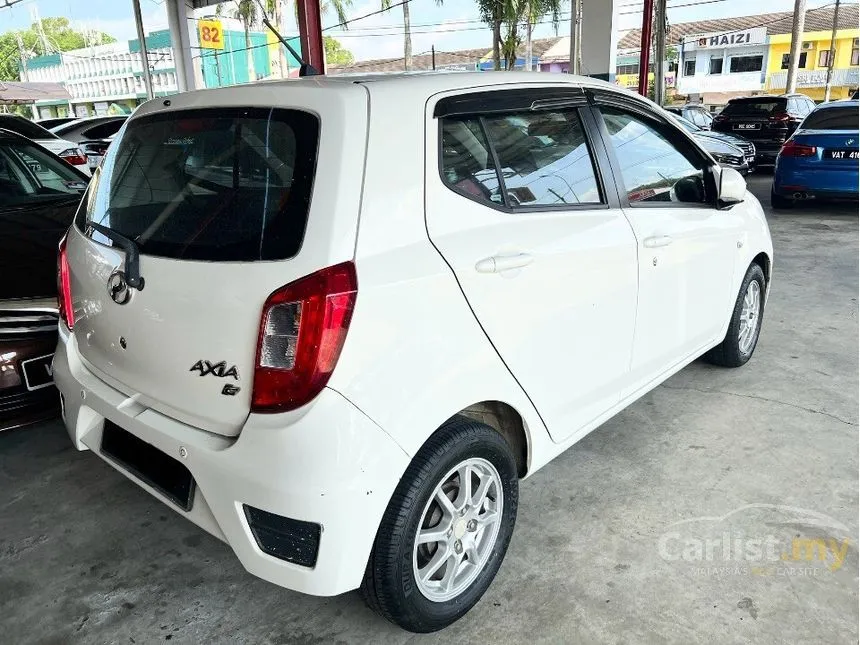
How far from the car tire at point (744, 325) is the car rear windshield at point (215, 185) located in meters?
2.78

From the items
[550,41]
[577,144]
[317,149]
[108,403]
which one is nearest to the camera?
[317,149]

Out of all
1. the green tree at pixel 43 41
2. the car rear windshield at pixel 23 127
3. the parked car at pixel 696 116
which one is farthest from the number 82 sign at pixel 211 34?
the green tree at pixel 43 41

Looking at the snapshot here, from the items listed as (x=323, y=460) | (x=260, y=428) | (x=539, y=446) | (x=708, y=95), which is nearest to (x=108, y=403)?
(x=260, y=428)

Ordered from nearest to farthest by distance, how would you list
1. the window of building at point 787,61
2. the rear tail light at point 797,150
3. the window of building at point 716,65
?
the rear tail light at point 797,150 → the window of building at point 787,61 → the window of building at point 716,65

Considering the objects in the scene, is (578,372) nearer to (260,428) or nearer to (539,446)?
(539,446)

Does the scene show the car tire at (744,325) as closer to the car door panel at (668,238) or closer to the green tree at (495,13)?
the car door panel at (668,238)

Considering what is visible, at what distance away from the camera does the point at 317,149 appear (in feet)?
5.74

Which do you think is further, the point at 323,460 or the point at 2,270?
the point at 2,270

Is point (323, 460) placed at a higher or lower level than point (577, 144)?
lower

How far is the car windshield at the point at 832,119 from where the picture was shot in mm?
8924

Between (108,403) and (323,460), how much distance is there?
895mm

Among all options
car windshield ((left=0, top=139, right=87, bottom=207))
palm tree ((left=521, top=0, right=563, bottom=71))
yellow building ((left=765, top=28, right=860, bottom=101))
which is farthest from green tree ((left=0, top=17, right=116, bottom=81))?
car windshield ((left=0, top=139, right=87, bottom=207))

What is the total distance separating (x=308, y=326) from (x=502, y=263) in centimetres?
65

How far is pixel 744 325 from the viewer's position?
394 centimetres
